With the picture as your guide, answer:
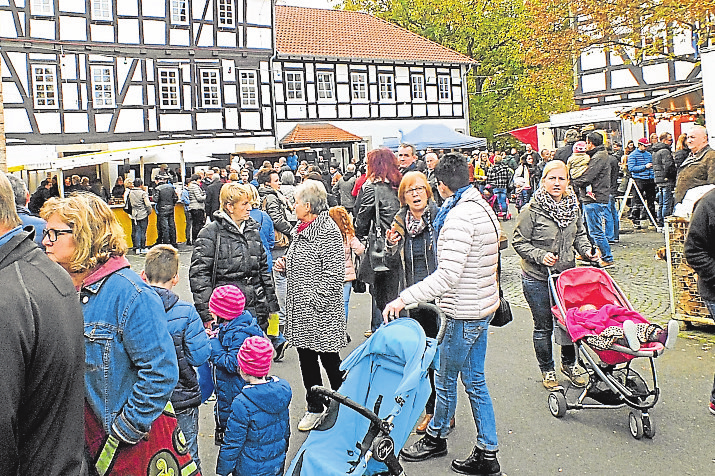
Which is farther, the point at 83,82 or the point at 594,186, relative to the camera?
the point at 83,82

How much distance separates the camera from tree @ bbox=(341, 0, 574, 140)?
47062 millimetres

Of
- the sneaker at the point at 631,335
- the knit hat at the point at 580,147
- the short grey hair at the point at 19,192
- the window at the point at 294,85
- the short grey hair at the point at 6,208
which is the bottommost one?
the sneaker at the point at 631,335

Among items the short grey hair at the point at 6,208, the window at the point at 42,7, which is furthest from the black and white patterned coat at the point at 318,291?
the window at the point at 42,7

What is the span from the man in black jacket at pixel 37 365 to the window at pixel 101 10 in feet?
97.1

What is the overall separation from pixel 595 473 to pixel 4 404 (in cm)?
399

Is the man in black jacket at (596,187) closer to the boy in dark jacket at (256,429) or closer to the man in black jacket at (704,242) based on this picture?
the man in black jacket at (704,242)

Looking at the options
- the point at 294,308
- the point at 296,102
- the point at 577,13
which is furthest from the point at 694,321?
the point at 296,102

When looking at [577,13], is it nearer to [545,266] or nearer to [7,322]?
[545,266]

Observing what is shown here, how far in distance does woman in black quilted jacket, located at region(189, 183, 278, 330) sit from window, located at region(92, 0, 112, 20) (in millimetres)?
26018

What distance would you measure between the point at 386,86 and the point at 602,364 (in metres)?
35.0

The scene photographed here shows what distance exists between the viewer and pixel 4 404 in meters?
2.03

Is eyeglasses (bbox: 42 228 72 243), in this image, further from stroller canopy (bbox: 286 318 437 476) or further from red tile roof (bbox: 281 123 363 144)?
red tile roof (bbox: 281 123 363 144)

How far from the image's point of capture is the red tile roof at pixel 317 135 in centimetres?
3459

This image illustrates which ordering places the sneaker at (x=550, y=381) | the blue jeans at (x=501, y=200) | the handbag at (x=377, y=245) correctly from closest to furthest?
the sneaker at (x=550, y=381)
the handbag at (x=377, y=245)
the blue jeans at (x=501, y=200)
